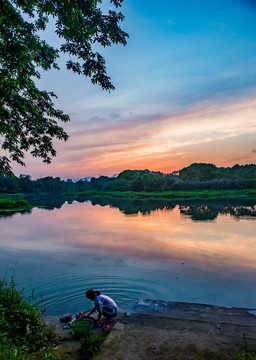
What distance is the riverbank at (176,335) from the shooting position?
4.98m

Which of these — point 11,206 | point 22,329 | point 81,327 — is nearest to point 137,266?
point 81,327

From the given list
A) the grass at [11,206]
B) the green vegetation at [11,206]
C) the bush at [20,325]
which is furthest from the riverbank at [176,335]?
the grass at [11,206]

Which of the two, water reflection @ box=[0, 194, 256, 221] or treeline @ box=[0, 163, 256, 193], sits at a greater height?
treeline @ box=[0, 163, 256, 193]

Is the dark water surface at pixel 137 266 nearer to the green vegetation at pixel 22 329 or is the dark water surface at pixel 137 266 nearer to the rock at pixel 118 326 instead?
the rock at pixel 118 326

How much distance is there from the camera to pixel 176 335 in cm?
563

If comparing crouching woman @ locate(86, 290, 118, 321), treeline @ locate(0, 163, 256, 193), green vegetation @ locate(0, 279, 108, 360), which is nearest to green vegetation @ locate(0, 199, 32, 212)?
treeline @ locate(0, 163, 256, 193)

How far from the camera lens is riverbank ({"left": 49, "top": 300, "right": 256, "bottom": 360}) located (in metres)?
4.98

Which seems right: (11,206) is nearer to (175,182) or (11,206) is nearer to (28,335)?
(28,335)

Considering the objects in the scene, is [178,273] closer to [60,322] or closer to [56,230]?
[60,322]

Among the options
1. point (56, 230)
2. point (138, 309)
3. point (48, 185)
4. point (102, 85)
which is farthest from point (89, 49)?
point (48, 185)

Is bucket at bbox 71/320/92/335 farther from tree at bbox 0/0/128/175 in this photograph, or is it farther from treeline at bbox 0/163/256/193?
treeline at bbox 0/163/256/193

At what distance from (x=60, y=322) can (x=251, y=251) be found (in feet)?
35.7

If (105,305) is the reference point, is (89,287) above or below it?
below

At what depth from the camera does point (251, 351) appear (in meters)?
4.88
